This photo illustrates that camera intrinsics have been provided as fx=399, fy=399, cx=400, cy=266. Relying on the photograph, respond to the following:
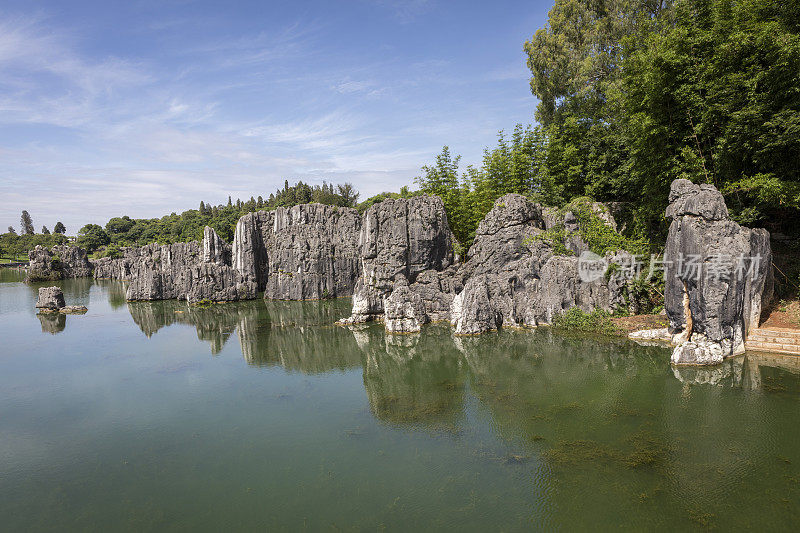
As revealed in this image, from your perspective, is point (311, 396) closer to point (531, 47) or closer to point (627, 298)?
point (627, 298)

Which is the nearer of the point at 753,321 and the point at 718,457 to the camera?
the point at 718,457

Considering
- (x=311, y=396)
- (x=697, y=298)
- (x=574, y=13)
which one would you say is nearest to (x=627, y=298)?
(x=697, y=298)

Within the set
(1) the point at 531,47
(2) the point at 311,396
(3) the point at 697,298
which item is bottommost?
(2) the point at 311,396

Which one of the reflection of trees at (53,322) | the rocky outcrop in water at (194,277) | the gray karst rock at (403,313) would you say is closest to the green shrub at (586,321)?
the gray karst rock at (403,313)

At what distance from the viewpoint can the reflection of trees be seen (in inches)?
1032

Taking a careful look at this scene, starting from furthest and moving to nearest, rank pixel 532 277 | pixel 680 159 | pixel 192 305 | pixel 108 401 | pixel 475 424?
pixel 192 305 → pixel 532 277 → pixel 680 159 → pixel 108 401 → pixel 475 424

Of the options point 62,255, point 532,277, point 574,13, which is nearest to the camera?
point 532,277

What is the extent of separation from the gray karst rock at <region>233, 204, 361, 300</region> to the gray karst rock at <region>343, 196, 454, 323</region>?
1100cm

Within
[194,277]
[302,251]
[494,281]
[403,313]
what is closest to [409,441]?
[403,313]

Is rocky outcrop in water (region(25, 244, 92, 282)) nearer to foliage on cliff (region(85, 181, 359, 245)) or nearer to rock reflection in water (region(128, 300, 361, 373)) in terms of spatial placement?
foliage on cliff (region(85, 181, 359, 245))

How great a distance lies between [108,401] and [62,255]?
237 ft

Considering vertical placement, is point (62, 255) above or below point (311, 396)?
above

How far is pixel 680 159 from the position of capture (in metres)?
18.4

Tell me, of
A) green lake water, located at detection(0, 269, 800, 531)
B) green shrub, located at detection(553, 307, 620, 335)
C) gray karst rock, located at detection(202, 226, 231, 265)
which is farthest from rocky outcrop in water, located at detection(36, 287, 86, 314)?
green shrub, located at detection(553, 307, 620, 335)
